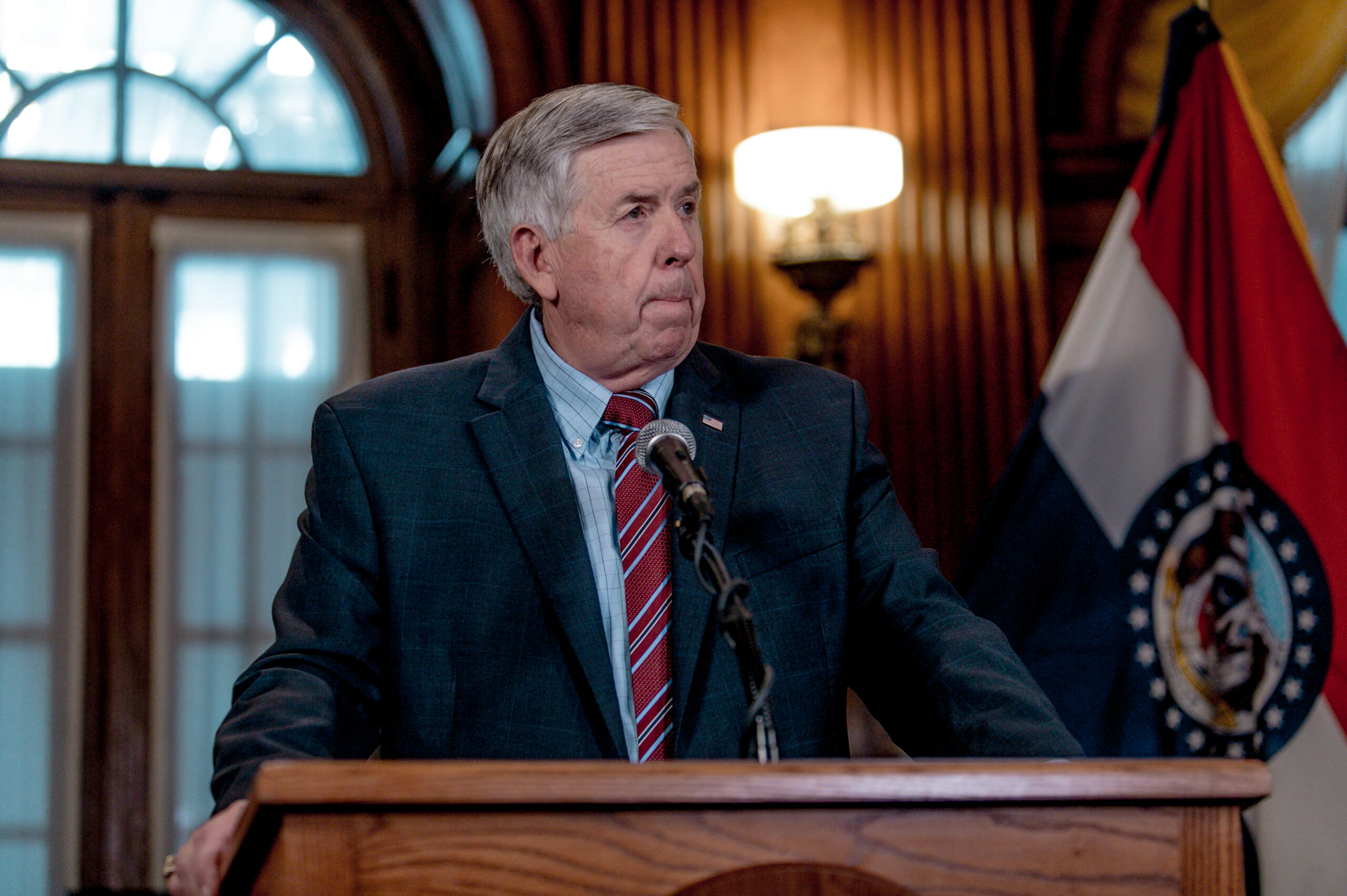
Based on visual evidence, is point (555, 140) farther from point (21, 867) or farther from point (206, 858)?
point (21, 867)

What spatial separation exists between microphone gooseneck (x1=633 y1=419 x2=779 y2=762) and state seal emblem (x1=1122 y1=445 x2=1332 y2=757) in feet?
6.12

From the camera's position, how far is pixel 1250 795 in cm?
107

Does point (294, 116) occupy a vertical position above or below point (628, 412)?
above

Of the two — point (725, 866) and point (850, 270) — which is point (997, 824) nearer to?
point (725, 866)

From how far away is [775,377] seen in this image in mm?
2027

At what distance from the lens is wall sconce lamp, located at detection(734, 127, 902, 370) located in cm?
366

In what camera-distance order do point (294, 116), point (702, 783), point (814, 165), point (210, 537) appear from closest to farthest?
point (702, 783) → point (814, 165) → point (210, 537) → point (294, 116)

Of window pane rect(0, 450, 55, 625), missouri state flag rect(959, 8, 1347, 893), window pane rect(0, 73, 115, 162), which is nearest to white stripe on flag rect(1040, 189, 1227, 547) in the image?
missouri state flag rect(959, 8, 1347, 893)

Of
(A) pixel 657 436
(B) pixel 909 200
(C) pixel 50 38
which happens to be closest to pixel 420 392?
(A) pixel 657 436

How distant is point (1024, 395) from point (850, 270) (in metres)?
0.62

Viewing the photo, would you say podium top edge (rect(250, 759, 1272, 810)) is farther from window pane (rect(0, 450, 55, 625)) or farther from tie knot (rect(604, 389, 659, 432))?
window pane (rect(0, 450, 55, 625))

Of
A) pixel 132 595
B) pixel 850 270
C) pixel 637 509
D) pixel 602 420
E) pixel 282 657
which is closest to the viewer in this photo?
pixel 282 657

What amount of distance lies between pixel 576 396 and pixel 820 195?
1.89m

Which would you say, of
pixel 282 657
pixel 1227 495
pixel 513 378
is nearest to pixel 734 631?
pixel 282 657
